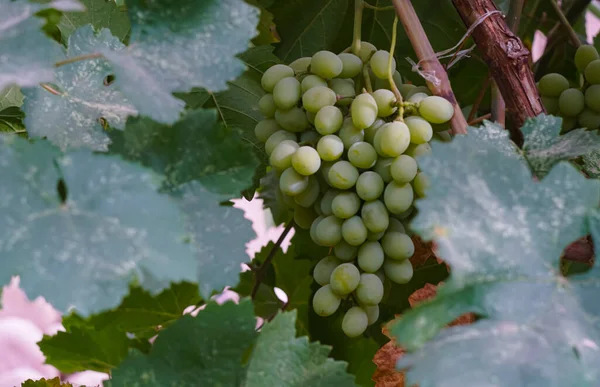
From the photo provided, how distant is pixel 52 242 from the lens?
1.14 ft

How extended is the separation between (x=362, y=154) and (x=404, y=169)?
0.04m

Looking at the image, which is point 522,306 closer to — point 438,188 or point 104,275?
point 438,188

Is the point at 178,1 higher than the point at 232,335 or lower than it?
higher

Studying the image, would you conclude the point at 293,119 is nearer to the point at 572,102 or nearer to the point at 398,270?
the point at 398,270

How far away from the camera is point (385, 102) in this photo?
53 centimetres

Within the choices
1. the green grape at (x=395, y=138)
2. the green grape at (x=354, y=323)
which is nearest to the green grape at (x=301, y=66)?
the green grape at (x=395, y=138)

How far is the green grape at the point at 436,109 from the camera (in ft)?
1.70

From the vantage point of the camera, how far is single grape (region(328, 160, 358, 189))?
0.53m

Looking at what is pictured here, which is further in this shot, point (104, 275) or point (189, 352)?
point (189, 352)

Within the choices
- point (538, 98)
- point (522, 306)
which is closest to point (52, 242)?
point (522, 306)

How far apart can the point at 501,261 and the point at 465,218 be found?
32 millimetres

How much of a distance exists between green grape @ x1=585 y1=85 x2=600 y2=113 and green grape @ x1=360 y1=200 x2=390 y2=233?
280 mm

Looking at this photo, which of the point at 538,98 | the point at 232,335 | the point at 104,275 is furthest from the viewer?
the point at 538,98

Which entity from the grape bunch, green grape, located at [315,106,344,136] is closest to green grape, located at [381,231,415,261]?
the grape bunch
